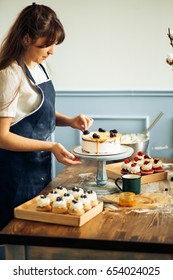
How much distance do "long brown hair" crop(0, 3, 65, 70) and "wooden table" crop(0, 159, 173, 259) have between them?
86 centimetres

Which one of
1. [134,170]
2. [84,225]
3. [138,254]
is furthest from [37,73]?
[138,254]

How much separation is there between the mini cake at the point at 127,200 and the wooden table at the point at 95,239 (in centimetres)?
13

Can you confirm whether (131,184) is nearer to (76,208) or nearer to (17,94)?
(76,208)

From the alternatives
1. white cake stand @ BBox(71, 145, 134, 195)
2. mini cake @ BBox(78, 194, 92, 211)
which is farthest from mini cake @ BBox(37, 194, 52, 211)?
white cake stand @ BBox(71, 145, 134, 195)

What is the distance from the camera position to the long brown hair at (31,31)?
243 centimetres

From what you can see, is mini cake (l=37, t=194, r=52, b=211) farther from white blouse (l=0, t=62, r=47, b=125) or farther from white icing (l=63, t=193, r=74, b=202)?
white blouse (l=0, t=62, r=47, b=125)

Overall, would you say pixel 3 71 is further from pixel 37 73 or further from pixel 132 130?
pixel 132 130

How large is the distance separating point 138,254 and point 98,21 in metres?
2.69

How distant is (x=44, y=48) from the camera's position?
8.13ft

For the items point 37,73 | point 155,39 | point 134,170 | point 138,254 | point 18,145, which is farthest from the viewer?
point 155,39

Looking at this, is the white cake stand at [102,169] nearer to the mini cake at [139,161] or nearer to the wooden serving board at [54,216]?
the mini cake at [139,161]

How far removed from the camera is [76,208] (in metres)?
2.00

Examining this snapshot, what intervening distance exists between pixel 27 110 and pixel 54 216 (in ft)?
2.50

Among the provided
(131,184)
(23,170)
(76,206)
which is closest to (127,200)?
(131,184)
